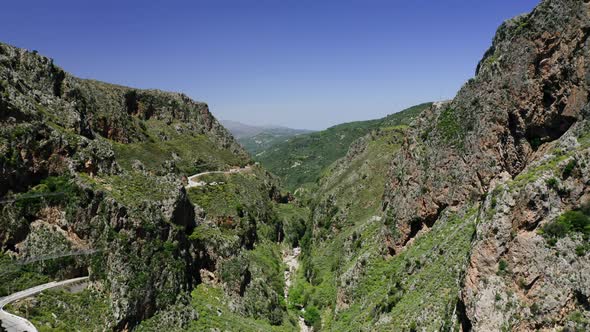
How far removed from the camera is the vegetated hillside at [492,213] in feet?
85.1

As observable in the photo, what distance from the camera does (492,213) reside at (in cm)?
2953

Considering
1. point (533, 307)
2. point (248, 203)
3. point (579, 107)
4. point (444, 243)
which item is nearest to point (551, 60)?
point (579, 107)

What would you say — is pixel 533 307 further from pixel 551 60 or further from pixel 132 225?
pixel 132 225

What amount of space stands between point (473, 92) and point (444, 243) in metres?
22.2

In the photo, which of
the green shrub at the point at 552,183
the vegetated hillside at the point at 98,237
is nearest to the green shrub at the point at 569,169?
the green shrub at the point at 552,183

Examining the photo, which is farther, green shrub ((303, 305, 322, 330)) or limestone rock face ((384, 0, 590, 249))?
green shrub ((303, 305, 322, 330))

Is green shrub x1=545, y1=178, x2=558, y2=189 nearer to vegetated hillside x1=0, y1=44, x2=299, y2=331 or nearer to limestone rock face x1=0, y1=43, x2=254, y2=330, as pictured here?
vegetated hillside x1=0, y1=44, x2=299, y2=331

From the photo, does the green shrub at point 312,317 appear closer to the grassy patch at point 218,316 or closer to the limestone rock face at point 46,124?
→ the grassy patch at point 218,316

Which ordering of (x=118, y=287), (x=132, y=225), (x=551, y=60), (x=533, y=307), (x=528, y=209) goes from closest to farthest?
1. (x=533, y=307)
2. (x=528, y=209)
3. (x=551, y=60)
4. (x=118, y=287)
5. (x=132, y=225)

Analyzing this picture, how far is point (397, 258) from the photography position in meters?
59.9

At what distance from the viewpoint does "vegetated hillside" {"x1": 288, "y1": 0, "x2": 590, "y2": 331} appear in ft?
85.1

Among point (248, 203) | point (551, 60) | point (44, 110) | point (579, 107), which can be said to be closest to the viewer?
point (579, 107)

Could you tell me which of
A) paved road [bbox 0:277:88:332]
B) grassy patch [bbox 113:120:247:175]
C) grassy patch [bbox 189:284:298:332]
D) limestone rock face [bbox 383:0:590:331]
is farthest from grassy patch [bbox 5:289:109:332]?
grassy patch [bbox 113:120:247:175]

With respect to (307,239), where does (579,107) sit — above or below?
above
